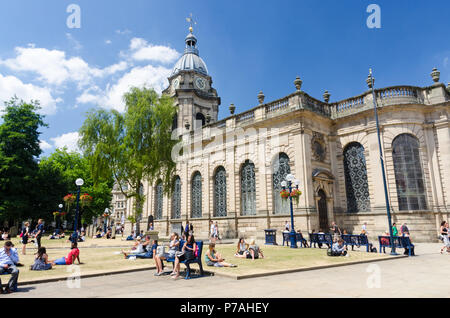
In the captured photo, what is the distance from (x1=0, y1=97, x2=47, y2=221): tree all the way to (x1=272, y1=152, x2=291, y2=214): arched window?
87.9 ft

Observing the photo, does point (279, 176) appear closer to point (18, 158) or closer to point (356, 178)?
point (356, 178)

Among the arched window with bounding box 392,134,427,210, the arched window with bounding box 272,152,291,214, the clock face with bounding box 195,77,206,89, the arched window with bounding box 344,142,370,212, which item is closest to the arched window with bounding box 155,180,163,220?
the clock face with bounding box 195,77,206,89

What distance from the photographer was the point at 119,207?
101m

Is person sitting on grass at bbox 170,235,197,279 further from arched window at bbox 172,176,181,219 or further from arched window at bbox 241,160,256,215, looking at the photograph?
arched window at bbox 172,176,181,219

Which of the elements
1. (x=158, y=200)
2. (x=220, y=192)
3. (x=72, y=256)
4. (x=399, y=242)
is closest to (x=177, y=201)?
(x=158, y=200)

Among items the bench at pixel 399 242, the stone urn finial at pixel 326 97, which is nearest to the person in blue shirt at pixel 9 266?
the bench at pixel 399 242

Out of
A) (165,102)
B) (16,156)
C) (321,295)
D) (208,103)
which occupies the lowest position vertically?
(321,295)

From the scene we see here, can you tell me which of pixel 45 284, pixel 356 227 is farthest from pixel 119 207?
pixel 45 284

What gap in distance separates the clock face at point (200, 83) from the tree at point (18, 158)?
63.9 feet

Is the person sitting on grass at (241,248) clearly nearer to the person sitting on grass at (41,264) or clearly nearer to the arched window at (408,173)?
the person sitting on grass at (41,264)

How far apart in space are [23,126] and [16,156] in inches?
162

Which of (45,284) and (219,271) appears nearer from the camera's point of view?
(45,284)

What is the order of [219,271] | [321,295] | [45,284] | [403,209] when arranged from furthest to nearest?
[403,209]
[219,271]
[45,284]
[321,295]
